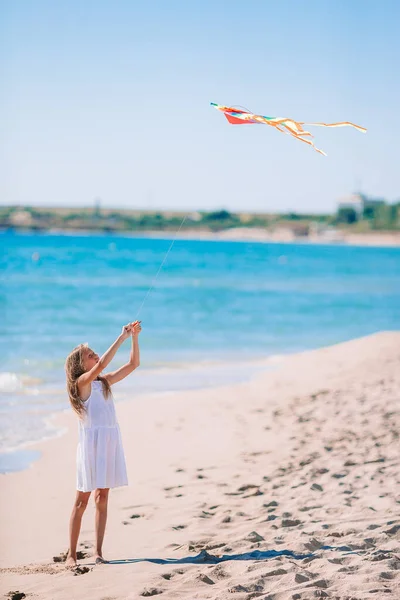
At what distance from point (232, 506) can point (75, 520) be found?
1.52 m

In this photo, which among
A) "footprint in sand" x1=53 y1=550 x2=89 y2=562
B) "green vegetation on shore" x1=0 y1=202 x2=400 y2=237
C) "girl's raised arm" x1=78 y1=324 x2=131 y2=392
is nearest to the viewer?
"girl's raised arm" x1=78 y1=324 x2=131 y2=392

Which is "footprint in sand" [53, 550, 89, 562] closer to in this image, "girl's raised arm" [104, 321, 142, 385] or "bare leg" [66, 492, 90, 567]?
"bare leg" [66, 492, 90, 567]

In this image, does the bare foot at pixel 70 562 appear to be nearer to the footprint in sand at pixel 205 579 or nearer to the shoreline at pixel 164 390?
the footprint in sand at pixel 205 579

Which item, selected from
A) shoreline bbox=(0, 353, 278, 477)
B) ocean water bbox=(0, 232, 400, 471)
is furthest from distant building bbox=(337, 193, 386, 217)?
shoreline bbox=(0, 353, 278, 477)

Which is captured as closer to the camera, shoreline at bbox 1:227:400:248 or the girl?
the girl

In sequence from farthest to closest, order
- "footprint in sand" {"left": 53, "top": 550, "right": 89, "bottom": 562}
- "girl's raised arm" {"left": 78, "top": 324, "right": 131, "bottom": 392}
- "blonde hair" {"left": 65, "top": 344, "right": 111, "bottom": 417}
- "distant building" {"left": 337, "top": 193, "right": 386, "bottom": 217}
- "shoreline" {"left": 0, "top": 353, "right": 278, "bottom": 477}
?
"distant building" {"left": 337, "top": 193, "right": 386, "bottom": 217}
"shoreline" {"left": 0, "top": 353, "right": 278, "bottom": 477}
"footprint in sand" {"left": 53, "top": 550, "right": 89, "bottom": 562}
"blonde hair" {"left": 65, "top": 344, "right": 111, "bottom": 417}
"girl's raised arm" {"left": 78, "top": 324, "right": 131, "bottom": 392}

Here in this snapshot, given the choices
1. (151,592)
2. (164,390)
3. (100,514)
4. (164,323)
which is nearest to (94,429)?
(100,514)

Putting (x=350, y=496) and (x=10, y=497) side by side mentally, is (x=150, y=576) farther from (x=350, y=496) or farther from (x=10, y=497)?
(x=10, y=497)

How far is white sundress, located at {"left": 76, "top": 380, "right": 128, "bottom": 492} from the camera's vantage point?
4398mm

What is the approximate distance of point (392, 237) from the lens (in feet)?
438

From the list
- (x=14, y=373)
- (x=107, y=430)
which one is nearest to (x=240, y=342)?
(x=14, y=373)

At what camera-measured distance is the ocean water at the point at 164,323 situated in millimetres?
11703

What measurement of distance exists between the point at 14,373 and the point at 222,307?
15742mm

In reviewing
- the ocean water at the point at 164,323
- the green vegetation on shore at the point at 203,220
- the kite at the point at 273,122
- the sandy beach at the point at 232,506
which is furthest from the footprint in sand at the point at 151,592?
the green vegetation on shore at the point at 203,220
